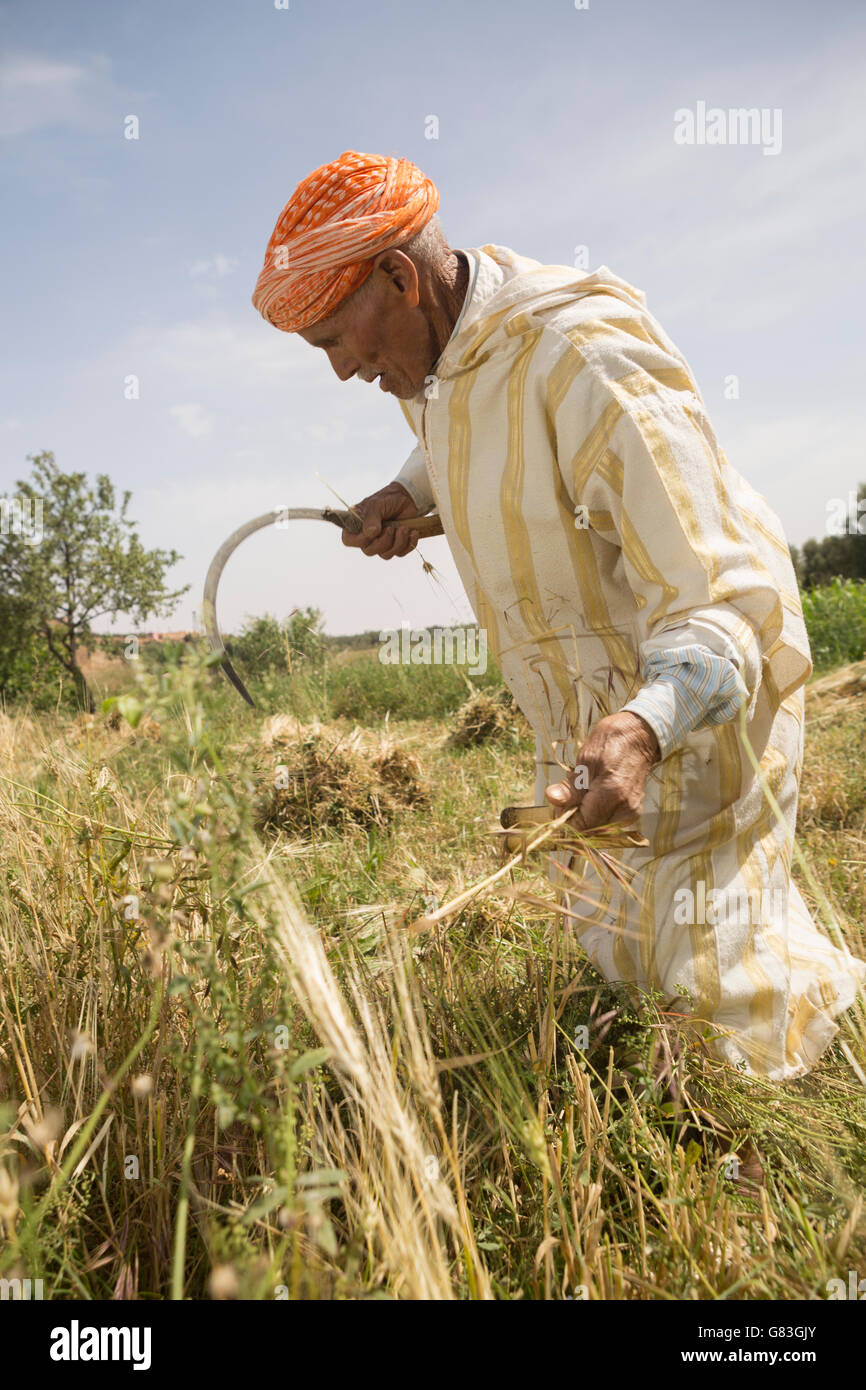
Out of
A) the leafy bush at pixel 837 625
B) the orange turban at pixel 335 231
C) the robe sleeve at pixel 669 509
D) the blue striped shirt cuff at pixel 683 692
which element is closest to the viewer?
the blue striped shirt cuff at pixel 683 692

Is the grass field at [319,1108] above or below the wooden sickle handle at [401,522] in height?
below

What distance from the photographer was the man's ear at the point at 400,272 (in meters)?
1.90

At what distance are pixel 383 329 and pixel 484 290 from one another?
0.82ft

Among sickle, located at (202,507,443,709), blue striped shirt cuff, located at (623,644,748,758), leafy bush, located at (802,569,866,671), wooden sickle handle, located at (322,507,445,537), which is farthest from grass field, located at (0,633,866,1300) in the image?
leafy bush, located at (802,569,866,671)

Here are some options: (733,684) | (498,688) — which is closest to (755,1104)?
(733,684)

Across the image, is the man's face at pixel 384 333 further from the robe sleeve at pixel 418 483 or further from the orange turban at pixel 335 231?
the robe sleeve at pixel 418 483

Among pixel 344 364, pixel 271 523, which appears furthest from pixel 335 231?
pixel 271 523

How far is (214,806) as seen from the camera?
1018 mm

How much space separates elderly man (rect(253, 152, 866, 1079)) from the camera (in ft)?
5.09

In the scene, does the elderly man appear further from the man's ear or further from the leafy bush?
the leafy bush

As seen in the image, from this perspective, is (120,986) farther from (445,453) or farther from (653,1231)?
(445,453)

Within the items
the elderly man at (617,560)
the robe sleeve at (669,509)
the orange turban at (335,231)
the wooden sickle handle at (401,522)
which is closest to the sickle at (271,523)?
the wooden sickle handle at (401,522)

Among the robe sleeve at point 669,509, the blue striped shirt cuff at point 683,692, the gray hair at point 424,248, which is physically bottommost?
the blue striped shirt cuff at point 683,692
